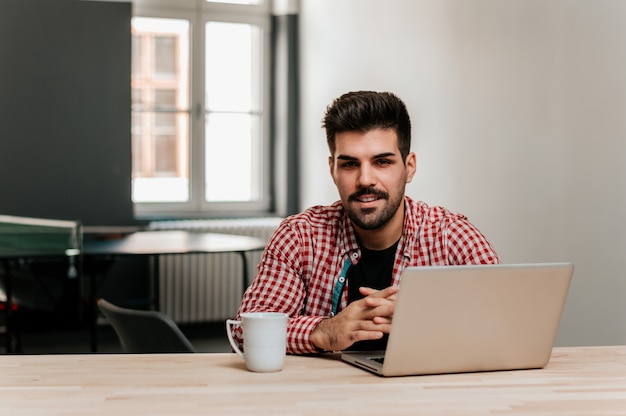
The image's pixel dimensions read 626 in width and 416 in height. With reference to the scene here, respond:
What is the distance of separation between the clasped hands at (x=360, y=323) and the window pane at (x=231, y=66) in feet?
14.8

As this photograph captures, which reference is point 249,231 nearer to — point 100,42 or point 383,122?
point 100,42

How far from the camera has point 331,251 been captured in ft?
7.21

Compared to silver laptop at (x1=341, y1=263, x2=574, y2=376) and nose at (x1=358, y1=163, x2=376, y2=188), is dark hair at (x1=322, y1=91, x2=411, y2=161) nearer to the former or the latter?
nose at (x1=358, y1=163, x2=376, y2=188)

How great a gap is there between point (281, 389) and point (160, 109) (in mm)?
4740

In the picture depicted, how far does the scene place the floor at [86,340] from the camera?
5.34m

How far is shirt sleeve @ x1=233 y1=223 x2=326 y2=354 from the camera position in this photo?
81.6 inches

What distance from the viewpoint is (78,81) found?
5543 mm

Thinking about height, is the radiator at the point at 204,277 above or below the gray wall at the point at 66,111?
below

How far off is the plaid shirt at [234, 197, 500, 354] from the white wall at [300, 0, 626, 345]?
1163 mm

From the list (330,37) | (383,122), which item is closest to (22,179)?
(330,37)

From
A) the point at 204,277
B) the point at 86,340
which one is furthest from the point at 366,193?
the point at 86,340

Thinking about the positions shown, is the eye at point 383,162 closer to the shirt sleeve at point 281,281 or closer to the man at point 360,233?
the man at point 360,233

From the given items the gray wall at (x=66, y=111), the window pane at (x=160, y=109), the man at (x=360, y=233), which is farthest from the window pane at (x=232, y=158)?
the man at (x=360, y=233)

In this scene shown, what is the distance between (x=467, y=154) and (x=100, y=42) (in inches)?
110
